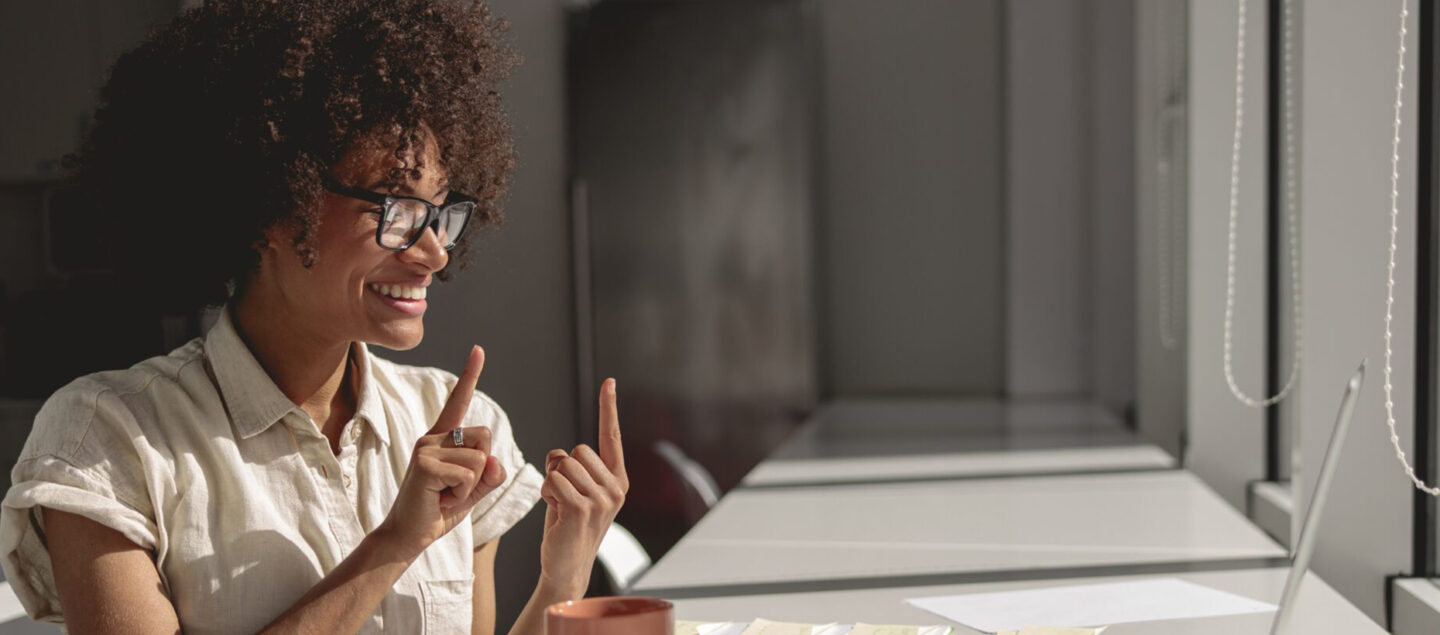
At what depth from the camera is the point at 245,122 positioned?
47.0 inches

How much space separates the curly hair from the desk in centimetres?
192

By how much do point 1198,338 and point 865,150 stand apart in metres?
2.16

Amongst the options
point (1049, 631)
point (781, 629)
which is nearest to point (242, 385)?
point (781, 629)

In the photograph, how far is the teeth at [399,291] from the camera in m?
1.24

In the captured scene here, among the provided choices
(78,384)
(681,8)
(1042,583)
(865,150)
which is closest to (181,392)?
(78,384)

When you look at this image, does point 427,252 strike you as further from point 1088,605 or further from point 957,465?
point 957,465

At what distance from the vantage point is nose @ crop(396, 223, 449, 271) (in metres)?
1.23

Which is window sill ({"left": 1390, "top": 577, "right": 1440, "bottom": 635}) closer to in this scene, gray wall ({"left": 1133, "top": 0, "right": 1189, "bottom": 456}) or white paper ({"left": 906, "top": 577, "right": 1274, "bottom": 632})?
white paper ({"left": 906, "top": 577, "right": 1274, "bottom": 632})

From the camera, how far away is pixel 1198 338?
338 centimetres

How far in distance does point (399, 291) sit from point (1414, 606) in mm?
1555

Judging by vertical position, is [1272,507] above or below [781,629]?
below

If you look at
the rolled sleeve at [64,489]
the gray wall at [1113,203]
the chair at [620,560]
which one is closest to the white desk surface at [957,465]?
Result: the chair at [620,560]

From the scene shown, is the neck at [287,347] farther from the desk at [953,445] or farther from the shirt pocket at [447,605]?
the desk at [953,445]

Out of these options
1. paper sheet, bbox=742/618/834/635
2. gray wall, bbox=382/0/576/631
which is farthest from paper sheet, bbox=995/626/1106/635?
gray wall, bbox=382/0/576/631
